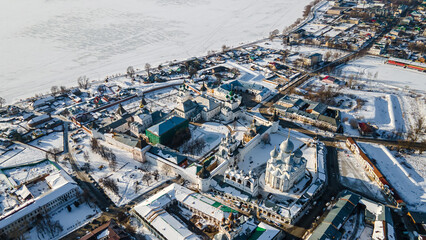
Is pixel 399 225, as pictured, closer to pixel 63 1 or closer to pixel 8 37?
pixel 8 37

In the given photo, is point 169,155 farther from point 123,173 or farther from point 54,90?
point 54,90

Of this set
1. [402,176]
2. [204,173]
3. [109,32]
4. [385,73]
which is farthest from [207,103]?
[109,32]

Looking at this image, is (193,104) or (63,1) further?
(63,1)

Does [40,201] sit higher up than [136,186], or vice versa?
[40,201]

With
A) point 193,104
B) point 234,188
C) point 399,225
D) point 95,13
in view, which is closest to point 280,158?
point 234,188

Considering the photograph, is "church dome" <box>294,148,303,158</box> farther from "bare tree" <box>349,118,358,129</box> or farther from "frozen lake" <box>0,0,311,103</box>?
"frozen lake" <box>0,0,311,103</box>

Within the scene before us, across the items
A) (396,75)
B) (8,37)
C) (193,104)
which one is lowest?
(396,75)

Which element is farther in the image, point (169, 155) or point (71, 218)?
point (169, 155)
